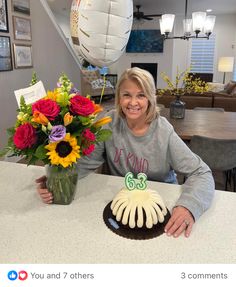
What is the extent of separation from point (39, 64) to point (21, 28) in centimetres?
56

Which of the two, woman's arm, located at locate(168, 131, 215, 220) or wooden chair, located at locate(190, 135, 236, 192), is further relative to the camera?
wooden chair, located at locate(190, 135, 236, 192)

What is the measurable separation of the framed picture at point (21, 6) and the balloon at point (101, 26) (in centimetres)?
194

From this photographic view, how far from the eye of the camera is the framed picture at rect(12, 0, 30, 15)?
3.13 m

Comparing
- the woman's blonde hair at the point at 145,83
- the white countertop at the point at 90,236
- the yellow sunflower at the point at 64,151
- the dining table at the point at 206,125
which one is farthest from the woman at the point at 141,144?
the dining table at the point at 206,125

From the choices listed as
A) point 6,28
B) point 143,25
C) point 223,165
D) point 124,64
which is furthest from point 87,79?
point 223,165

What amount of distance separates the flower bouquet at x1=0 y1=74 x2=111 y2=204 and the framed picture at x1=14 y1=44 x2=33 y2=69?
272cm

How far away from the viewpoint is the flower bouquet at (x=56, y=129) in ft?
2.57

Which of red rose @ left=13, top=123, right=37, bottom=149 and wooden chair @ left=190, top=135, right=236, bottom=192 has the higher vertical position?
red rose @ left=13, top=123, right=37, bottom=149

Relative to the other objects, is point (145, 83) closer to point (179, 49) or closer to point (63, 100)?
point (63, 100)

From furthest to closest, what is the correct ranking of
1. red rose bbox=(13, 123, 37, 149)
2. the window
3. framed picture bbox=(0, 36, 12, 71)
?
the window
framed picture bbox=(0, 36, 12, 71)
red rose bbox=(13, 123, 37, 149)

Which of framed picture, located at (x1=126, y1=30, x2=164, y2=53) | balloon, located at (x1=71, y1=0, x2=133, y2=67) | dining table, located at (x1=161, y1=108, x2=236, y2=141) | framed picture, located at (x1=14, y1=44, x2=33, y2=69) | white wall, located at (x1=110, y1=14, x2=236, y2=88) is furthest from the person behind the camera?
white wall, located at (x1=110, y1=14, x2=236, y2=88)
